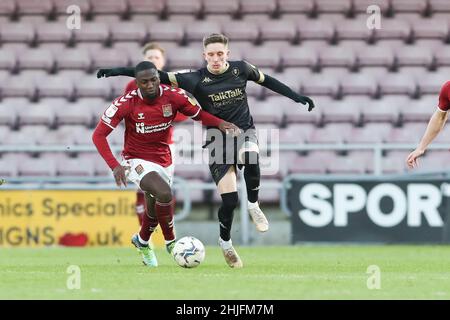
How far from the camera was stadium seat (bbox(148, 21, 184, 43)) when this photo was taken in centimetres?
1750

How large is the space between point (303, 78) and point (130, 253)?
5302 millimetres

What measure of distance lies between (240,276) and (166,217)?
1532 mm

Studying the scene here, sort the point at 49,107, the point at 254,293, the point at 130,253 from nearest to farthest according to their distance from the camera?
1. the point at 254,293
2. the point at 130,253
3. the point at 49,107

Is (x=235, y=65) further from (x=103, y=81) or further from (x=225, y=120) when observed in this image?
(x=103, y=81)

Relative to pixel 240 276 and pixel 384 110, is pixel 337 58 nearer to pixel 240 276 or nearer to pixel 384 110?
pixel 384 110

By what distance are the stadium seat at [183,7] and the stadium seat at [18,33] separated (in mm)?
2133

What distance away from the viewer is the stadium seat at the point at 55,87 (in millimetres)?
16844

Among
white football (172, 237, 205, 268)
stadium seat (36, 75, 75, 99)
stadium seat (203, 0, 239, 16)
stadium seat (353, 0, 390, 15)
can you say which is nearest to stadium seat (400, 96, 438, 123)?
stadium seat (353, 0, 390, 15)

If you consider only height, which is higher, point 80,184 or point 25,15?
point 25,15

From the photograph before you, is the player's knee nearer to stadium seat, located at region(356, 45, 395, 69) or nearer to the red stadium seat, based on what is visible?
stadium seat, located at region(356, 45, 395, 69)

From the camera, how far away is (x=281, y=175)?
15.2 m

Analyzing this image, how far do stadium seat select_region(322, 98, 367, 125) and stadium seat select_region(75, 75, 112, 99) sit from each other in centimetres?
310
